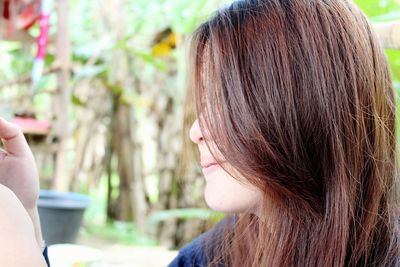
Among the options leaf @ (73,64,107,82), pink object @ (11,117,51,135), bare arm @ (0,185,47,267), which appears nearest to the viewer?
bare arm @ (0,185,47,267)

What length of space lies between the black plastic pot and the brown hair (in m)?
1.99

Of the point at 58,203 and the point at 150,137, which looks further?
the point at 150,137

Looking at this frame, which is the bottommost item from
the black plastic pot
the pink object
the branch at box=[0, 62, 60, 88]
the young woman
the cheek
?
the black plastic pot

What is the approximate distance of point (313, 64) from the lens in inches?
30.1

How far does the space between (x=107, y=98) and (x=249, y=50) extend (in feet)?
11.9

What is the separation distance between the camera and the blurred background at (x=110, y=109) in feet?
11.0

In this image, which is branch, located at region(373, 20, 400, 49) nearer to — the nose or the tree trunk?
the nose

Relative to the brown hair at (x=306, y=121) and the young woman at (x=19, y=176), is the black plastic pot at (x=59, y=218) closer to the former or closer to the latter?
the young woman at (x=19, y=176)

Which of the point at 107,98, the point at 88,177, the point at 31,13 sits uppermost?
the point at 31,13

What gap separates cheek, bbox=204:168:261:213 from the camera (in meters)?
0.81

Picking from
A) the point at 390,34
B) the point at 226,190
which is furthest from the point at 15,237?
the point at 390,34

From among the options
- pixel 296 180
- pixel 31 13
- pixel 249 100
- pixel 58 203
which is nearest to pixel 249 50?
pixel 249 100

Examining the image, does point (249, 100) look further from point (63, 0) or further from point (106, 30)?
point (106, 30)

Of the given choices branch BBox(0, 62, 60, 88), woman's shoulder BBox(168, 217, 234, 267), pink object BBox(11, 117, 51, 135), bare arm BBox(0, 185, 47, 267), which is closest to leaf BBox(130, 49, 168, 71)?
branch BBox(0, 62, 60, 88)
